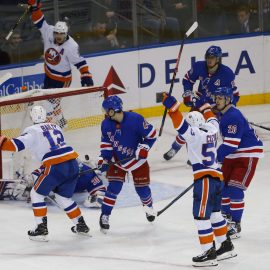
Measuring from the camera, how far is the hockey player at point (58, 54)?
34.8 feet

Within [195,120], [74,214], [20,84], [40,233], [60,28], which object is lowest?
[40,233]

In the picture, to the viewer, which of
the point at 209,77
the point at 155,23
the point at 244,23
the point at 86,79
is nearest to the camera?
the point at 209,77

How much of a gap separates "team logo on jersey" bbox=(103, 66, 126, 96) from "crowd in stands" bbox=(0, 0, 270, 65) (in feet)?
0.94

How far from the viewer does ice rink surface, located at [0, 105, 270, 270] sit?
7098 mm

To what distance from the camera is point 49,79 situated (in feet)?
35.8

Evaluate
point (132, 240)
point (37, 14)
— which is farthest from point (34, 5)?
point (132, 240)

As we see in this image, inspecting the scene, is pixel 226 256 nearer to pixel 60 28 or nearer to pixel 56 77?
pixel 60 28

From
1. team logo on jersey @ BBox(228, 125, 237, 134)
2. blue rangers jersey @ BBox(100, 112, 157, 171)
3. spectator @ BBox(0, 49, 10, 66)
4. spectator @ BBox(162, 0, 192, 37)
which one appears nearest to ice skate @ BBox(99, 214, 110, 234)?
blue rangers jersey @ BBox(100, 112, 157, 171)

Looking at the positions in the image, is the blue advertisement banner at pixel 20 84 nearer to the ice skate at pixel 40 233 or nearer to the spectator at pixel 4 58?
the spectator at pixel 4 58

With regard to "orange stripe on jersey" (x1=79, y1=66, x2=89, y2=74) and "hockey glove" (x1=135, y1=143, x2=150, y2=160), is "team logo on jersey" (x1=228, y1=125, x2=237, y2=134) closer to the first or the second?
"hockey glove" (x1=135, y1=143, x2=150, y2=160)

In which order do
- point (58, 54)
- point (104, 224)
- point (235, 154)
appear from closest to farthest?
point (235, 154) → point (104, 224) → point (58, 54)

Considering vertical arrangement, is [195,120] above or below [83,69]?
below

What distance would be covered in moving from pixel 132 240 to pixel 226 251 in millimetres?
865

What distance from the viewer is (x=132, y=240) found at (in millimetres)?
7684
